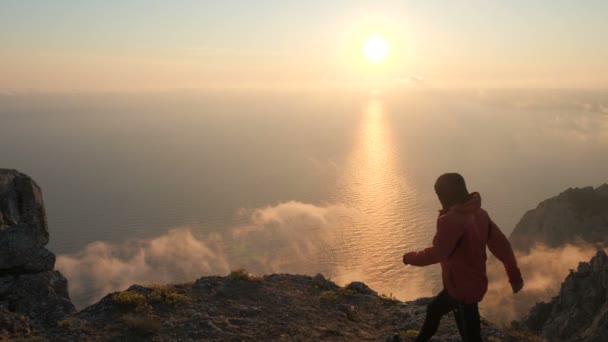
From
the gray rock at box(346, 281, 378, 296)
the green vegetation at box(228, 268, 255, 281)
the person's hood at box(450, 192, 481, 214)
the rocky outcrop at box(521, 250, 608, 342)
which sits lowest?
the rocky outcrop at box(521, 250, 608, 342)

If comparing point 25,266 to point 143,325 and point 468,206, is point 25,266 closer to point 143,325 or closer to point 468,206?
point 143,325

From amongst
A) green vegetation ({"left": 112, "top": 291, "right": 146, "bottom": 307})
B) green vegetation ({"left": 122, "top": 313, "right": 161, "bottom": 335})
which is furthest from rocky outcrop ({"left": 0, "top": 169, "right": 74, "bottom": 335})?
green vegetation ({"left": 122, "top": 313, "right": 161, "bottom": 335})

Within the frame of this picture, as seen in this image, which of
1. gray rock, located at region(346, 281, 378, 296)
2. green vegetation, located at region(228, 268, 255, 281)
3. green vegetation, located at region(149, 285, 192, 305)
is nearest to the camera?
green vegetation, located at region(149, 285, 192, 305)

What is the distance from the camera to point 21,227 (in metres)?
15.2

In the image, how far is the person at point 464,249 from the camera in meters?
7.00

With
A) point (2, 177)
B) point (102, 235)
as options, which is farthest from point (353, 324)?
point (102, 235)

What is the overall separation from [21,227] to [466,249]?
15279 mm

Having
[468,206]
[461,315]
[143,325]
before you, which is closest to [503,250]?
[468,206]

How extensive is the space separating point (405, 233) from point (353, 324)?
549 feet

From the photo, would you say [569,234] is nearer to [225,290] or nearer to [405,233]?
[405,233]

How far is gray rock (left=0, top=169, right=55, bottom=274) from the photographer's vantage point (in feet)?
47.6

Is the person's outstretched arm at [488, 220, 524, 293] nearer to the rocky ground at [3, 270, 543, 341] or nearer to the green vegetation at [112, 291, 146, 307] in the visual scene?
the rocky ground at [3, 270, 543, 341]

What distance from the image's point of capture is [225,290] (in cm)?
1559

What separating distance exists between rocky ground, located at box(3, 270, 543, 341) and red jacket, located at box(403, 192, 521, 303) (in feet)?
15.5
